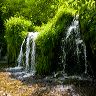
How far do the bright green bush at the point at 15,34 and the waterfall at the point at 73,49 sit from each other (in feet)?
12.3

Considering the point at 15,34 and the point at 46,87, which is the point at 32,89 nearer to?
the point at 46,87

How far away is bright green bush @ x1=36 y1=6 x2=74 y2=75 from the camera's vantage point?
10898 mm

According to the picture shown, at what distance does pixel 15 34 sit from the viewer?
47.6 ft

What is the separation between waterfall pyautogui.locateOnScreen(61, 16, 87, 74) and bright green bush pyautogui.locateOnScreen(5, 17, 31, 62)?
12.3ft

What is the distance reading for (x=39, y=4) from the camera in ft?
61.4

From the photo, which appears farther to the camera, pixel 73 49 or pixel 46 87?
pixel 73 49

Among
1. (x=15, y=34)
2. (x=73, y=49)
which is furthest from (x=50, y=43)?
(x=15, y=34)

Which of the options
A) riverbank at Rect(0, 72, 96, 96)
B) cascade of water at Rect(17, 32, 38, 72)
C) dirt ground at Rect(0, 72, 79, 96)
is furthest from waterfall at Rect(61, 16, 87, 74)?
cascade of water at Rect(17, 32, 38, 72)

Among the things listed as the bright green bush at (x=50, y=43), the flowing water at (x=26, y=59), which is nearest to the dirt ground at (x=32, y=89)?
the bright green bush at (x=50, y=43)

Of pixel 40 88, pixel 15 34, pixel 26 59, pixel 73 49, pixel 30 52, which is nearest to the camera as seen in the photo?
pixel 40 88

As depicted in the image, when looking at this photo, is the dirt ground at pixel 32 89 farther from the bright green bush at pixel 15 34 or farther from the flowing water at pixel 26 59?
the bright green bush at pixel 15 34

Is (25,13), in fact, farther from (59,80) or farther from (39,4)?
(59,80)

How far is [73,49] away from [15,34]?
15.4 feet

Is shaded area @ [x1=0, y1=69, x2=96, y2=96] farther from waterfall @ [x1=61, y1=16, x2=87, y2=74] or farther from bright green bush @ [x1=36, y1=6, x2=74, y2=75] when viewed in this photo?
waterfall @ [x1=61, y1=16, x2=87, y2=74]
